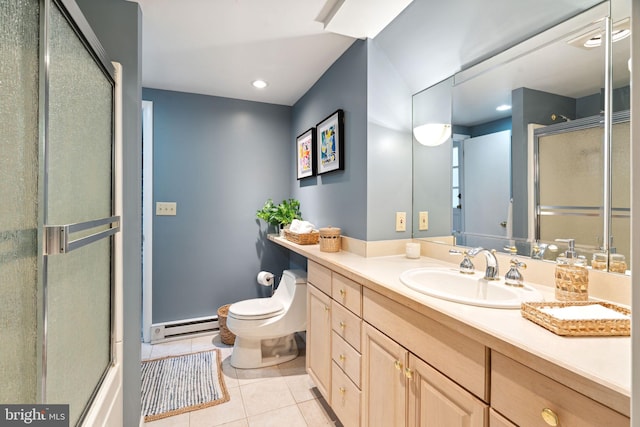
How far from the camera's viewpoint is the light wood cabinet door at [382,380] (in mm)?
1088

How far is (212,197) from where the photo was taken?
281 centimetres

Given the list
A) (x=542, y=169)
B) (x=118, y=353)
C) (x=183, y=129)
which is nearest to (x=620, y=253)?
(x=542, y=169)

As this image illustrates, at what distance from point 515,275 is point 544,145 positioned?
0.55 meters

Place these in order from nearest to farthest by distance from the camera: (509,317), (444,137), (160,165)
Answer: (509,317)
(444,137)
(160,165)

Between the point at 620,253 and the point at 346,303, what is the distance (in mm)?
1035

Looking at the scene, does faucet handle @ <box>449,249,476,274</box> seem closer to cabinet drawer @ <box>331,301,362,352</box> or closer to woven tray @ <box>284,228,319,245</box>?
cabinet drawer @ <box>331,301,362,352</box>

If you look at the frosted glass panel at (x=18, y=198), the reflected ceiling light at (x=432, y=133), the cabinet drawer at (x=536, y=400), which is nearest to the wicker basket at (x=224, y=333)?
the frosted glass panel at (x=18, y=198)

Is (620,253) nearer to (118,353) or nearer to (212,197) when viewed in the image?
(118,353)

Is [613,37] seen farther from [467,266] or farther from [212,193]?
[212,193]

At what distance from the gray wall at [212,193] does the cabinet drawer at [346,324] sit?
60.5 inches

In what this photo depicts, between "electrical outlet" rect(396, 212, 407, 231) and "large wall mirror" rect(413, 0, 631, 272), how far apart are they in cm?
18

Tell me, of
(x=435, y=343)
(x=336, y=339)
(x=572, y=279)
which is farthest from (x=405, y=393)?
(x=572, y=279)

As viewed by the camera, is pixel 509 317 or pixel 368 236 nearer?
pixel 509 317

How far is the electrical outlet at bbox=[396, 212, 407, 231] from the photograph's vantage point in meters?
1.84
